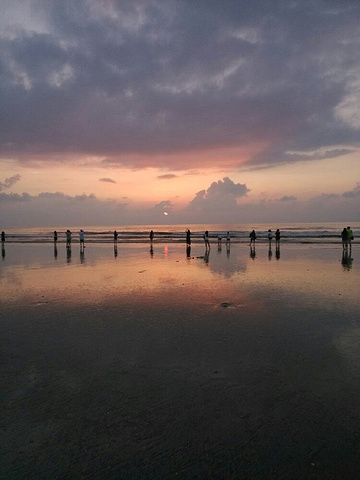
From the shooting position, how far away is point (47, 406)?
179 inches

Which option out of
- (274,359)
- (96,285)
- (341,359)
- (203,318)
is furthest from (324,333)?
(96,285)

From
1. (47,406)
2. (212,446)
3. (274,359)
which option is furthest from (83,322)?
(212,446)

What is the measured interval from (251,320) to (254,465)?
16.3ft

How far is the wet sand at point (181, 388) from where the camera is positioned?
11.7ft

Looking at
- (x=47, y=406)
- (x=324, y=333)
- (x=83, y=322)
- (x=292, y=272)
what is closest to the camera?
(x=47, y=406)

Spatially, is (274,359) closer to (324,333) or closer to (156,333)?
(324,333)

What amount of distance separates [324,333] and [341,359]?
143cm

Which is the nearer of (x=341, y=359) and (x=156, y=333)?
(x=341, y=359)

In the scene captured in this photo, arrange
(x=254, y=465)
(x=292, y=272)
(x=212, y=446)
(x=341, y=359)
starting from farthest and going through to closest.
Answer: (x=292, y=272) < (x=341, y=359) < (x=212, y=446) < (x=254, y=465)

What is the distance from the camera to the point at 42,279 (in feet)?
47.5

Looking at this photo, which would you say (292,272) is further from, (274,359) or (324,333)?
(274,359)

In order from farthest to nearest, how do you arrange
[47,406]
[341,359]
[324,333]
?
[324,333] → [341,359] → [47,406]

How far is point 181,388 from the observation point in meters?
4.95

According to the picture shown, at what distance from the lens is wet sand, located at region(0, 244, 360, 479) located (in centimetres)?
355
